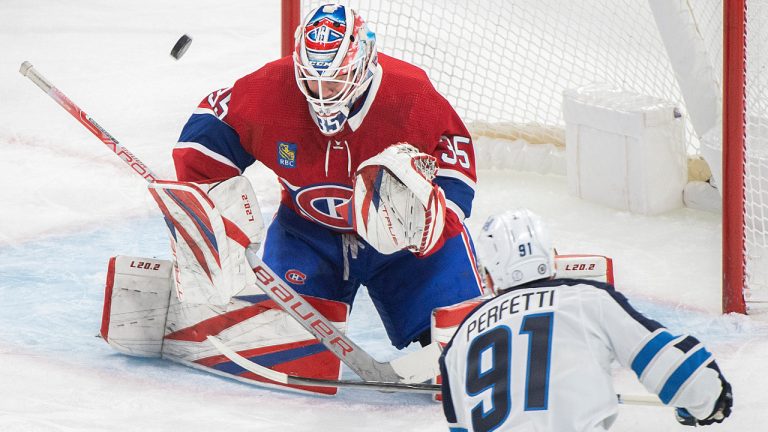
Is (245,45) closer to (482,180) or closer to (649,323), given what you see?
(482,180)

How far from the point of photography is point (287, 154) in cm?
305

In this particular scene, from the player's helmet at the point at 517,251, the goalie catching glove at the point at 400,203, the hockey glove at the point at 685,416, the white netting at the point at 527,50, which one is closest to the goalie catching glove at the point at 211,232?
the goalie catching glove at the point at 400,203

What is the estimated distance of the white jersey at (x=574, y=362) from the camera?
6.59ft

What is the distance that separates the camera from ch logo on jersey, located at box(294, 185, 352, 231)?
3062mm

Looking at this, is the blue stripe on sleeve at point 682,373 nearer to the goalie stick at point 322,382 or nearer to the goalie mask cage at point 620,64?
the goalie stick at point 322,382

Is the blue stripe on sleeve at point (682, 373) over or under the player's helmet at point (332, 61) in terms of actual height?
under

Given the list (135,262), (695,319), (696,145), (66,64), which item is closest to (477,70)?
(696,145)

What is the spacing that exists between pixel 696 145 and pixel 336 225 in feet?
6.15

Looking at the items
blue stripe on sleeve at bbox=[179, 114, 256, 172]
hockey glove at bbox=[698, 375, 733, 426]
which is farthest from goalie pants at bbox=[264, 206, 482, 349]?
hockey glove at bbox=[698, 375, 733, 426]

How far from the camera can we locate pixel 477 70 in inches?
180

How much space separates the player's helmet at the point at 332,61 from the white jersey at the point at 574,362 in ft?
3.12

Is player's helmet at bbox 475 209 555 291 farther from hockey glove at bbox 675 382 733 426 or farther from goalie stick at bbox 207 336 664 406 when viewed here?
goalie stick at bbox 207 336 664 406

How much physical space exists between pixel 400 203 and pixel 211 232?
43 centimetres

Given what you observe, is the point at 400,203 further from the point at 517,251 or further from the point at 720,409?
the point at 720,409
